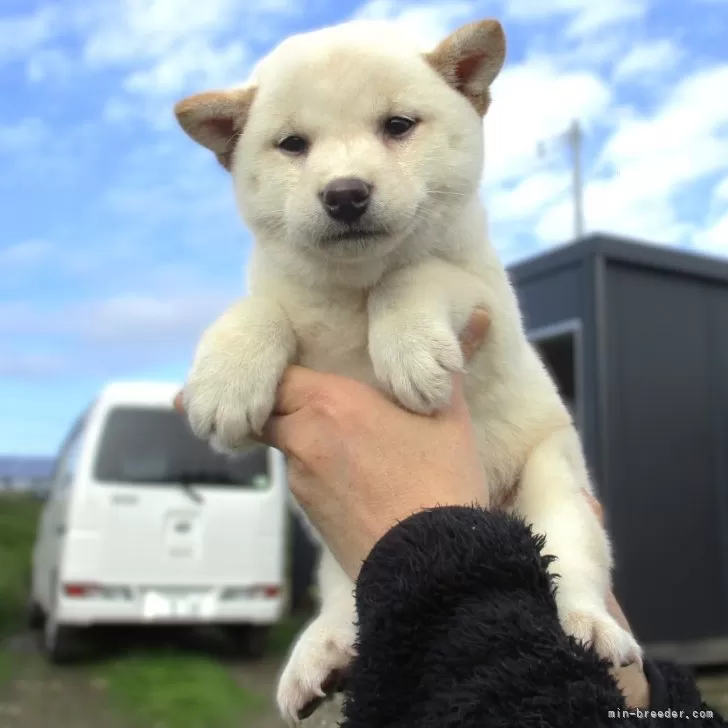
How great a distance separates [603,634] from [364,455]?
67 centimetres

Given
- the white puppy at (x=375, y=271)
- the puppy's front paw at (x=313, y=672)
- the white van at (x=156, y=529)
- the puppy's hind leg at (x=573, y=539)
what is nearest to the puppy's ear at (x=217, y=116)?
the white puppy at (x=375, y=271)

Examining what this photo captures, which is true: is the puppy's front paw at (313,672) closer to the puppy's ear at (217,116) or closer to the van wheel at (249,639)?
the puppy's ear at (217,116)

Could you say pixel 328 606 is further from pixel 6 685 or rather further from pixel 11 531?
pixel 11 531

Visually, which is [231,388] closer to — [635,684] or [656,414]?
[635,684]

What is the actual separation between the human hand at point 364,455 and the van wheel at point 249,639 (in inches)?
228

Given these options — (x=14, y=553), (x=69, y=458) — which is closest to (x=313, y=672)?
(x=69, y=458)

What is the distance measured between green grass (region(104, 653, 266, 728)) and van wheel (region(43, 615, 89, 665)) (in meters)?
0.39

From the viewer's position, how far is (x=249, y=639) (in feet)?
25.1

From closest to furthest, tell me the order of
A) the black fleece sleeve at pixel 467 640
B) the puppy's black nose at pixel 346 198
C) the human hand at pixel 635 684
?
the black fleece sleeve at pixel 467 640 < the human hand at pixel 635 684 < the puppy's black nose at pixel 346 198

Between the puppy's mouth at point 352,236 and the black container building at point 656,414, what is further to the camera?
the black container building at point 656,414

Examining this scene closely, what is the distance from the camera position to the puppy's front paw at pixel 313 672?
79.5 inches

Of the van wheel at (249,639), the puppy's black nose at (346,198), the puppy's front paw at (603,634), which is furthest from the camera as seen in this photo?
the van wheel at (249,639)

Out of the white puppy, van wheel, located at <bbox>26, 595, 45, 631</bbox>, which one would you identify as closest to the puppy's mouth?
the white puppy

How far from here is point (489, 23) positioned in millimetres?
2199
